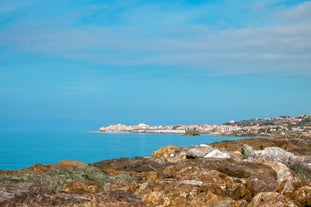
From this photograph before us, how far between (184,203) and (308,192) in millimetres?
3191

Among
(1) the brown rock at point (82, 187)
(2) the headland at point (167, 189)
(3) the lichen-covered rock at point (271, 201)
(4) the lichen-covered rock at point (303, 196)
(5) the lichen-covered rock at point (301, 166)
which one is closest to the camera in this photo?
(2) the headland at point (167, 189)

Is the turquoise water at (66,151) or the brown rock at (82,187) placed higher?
the brown rock at (82,187)

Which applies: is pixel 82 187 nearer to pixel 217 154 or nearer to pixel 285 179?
pixel 285 179

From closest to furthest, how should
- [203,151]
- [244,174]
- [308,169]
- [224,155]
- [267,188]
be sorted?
[267,188], [244,174], [308,169], [224,155], [203,151]

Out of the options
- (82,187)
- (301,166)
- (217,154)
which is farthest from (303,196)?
(217,154)

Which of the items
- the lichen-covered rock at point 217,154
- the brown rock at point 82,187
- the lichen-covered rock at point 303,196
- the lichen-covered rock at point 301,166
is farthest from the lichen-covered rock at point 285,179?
the lichen-covered rock at point 217,154

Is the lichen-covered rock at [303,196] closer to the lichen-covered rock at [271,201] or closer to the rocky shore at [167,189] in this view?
the rocky shore at [167,189]

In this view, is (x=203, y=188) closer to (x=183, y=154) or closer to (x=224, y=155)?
(x=224, y=155)

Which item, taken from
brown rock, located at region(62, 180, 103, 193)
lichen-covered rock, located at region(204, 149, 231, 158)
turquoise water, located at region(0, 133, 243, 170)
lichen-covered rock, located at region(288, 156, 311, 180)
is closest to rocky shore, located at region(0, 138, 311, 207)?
brown rock, located at region(62, 180, 103, 193)

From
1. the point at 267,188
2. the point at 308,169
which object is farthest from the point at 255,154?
the point at 267,188

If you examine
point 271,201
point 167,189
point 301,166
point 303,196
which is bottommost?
point 301,166

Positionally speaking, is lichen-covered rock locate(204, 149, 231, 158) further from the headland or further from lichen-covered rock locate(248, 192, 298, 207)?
lichen-covered rock locate(248, 192, 298, 207)

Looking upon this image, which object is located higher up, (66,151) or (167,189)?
(167,189)

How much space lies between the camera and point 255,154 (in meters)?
26.4
